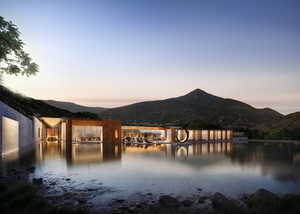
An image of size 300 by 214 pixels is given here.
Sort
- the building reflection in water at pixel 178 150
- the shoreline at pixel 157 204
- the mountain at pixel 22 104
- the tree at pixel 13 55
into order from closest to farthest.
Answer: the shoreline at pixel 157 204 → the tree at pixel 13 55 → the building reflection in water at pixel 178 150 → the mountain at pixel 22 104

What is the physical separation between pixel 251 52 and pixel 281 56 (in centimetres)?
290

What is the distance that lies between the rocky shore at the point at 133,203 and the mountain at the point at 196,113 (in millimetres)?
69610

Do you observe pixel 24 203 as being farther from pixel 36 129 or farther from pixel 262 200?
pixel 36 129

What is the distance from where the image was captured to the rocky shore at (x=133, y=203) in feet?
14.0

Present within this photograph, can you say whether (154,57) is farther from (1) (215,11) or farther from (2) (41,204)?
(2) (41,204)

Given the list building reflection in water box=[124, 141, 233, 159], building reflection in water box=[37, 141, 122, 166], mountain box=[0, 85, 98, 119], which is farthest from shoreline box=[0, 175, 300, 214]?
mountain box=[0, 85, 98, 119]

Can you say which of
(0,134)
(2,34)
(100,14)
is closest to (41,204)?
(2,34)

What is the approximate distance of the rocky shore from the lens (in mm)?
4262

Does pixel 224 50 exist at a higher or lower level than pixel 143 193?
higher

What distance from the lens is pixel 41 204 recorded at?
446 centimetres

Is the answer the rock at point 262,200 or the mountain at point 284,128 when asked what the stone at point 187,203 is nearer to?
the rock at point 262,200

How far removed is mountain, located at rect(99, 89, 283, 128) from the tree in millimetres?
70272

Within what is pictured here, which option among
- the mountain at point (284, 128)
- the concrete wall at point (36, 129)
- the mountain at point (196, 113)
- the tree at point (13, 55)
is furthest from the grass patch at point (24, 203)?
the mountain at point (196, 113)

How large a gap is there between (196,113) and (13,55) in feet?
267
